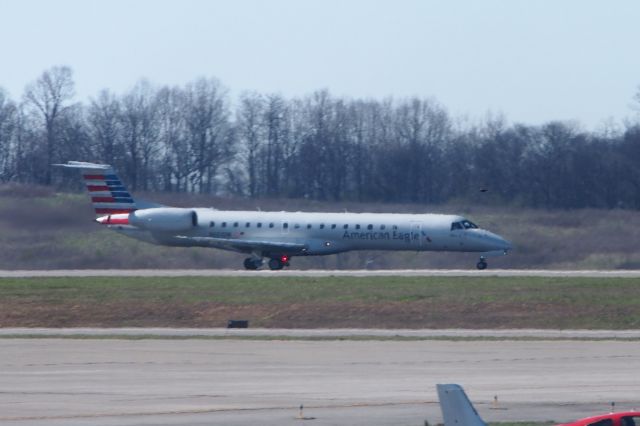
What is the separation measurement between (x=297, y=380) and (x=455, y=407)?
11267 mm

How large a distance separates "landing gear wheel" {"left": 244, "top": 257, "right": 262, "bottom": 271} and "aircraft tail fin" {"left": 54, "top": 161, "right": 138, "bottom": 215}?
6452mm

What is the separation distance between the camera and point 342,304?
141 ft

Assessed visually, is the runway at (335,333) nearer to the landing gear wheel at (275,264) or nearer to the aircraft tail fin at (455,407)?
the aircraft tail fin at (455,407)

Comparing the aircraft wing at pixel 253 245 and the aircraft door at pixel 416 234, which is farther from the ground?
the aircraft door at pixel 416 234

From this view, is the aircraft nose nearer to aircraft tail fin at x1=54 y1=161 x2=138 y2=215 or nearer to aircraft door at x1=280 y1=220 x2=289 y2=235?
aircraft door at x1=280 y1=220 x2=289 y2=235

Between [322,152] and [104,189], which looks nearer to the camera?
[104,189]

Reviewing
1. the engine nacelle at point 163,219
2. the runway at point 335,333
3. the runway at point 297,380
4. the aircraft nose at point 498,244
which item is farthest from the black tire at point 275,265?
the runway at point 297,380

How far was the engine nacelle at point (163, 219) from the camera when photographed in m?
61.3

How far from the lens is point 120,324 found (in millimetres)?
41781

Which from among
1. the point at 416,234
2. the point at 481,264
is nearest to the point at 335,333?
the point at 416,234

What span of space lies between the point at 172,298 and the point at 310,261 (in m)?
23.3

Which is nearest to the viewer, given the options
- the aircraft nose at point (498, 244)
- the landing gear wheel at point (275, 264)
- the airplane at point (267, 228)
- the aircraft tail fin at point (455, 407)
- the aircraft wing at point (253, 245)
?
the aircraft tail fin at point (455, 407)

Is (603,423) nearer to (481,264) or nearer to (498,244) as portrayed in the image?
(481,264)

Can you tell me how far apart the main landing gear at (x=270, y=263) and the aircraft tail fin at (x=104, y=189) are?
654cm
